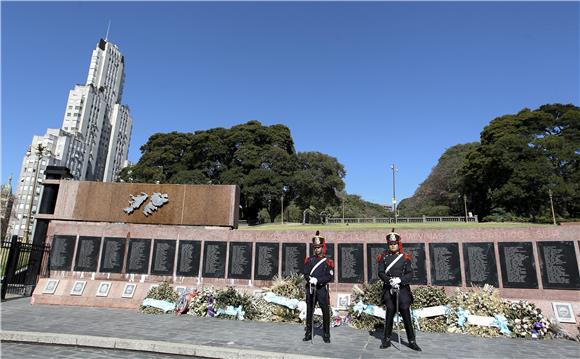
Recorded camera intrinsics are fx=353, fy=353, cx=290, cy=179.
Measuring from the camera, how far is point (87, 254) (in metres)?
13.4

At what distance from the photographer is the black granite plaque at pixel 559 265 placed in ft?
30.7

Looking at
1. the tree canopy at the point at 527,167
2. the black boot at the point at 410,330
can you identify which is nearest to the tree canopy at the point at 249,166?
the tree canopy at the point at 527,167

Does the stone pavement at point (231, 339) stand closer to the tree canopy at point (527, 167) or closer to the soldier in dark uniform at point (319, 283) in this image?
the soldier in dark uniform at point (319, 283)

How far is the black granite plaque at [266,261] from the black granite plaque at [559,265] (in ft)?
26.1

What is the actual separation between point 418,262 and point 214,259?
701 centimetres

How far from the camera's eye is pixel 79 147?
119m

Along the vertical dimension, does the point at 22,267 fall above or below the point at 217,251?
below

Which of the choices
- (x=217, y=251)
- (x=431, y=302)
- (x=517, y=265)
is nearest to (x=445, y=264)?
(x=431, y=302)

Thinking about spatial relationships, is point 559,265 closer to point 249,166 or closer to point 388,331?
point 388,331

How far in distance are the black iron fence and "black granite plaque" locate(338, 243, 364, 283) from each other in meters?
11.1

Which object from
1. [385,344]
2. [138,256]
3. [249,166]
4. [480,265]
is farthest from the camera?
[249,166]

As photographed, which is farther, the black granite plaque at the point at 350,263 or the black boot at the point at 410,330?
the black granite plaque at the point at 350,263

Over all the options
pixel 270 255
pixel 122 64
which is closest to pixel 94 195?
pixel 270 255

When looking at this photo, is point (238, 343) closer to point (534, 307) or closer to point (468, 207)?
point (534, 307)
